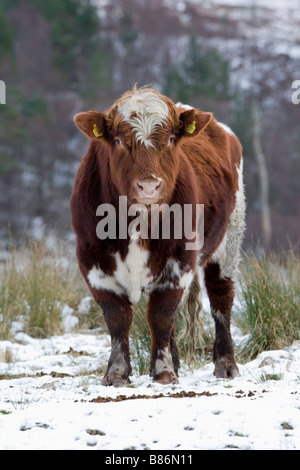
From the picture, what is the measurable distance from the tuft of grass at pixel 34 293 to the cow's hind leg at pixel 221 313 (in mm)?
2309

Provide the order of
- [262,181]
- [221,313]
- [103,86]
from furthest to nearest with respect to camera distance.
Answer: [103,86] → [262,181] → [221,313]

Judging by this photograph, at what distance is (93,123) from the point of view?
16.4ft

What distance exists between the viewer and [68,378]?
5.43 metres

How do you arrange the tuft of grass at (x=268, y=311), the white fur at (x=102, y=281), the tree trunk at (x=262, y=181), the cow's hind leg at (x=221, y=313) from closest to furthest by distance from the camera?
the white fur at (x=102, y=281) → the cow's hind leg at (x=221, y=313) → the tuft of grass at (x=268, y=311) → the tree trunk at (x=262, y=181)

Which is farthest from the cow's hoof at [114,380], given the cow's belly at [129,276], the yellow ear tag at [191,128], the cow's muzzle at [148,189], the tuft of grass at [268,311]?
the yellow ear tag at [191,128]

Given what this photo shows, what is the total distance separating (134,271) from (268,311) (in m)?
1.89

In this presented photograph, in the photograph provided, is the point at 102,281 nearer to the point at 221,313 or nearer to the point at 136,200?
the point at 136,200

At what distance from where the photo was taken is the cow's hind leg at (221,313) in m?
5.75

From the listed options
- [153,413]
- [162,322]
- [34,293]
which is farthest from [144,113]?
[34,293]

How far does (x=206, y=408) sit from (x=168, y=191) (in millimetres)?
1619

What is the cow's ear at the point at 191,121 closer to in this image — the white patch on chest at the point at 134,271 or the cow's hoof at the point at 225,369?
the white patch on chest at the point at 134,271

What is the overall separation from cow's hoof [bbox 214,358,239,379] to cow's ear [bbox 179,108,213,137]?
6.15 ft

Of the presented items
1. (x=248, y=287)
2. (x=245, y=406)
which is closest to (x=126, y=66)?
(x=248, y=287)

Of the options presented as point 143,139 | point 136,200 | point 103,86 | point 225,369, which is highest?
point 103,86
